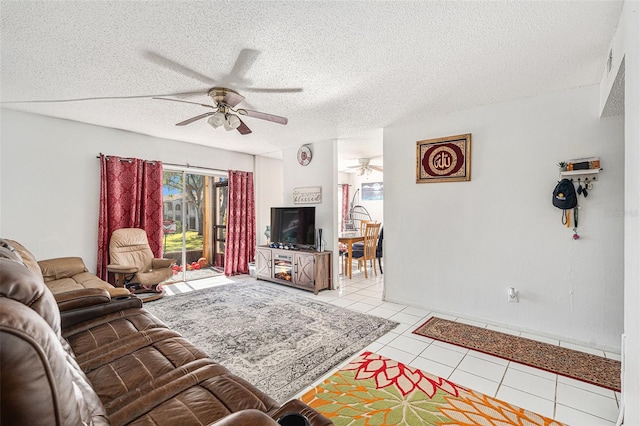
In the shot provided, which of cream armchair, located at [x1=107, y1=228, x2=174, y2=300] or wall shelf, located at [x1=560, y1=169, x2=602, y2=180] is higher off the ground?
wall shelf, located at [x1=560, y1=169, x2=602, y2=180]

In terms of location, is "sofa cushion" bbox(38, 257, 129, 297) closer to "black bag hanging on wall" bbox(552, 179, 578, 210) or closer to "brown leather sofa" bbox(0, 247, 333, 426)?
"brown leather sofa" bbox(0, 247, 333, 426)

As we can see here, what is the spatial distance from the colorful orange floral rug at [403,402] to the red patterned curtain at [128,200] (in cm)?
384

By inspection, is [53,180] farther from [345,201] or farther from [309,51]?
[345,201]

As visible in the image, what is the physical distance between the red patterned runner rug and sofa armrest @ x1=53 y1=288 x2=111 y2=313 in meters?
2.89

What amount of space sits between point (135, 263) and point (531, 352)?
5.00 m

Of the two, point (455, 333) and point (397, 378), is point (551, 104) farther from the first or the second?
point (397, 378)

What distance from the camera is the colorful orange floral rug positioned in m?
1.82

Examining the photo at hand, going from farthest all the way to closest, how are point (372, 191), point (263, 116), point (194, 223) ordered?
1. point (372, 191)
2. point (194, 223)
3. point (263, 116)

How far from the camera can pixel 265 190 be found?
6590 millimetres

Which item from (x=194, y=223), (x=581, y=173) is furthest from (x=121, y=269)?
(x=581, y=173)

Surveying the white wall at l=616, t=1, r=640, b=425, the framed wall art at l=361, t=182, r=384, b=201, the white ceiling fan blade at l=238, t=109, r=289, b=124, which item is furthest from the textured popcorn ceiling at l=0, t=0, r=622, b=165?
the framed wall art at l=361, t=182, r=384, b=201

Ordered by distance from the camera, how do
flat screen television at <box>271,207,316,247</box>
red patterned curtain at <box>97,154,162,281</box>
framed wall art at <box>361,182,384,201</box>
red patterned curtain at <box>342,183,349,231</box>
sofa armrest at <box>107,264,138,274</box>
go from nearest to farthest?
sofa armrest at <box>107,264,138,274</box>
red patterned curtain at <box>97,154,162,281</box>
flat screen television at <box>271,207,316,247</box>
framed wall art at <box>361,182,384,201</box>
red patterned curtain at <box>342,183,349,231</box>

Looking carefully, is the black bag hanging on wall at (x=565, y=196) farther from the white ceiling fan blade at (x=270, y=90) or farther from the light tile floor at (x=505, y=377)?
the white ceiling fan blade at (x=270, y=90)

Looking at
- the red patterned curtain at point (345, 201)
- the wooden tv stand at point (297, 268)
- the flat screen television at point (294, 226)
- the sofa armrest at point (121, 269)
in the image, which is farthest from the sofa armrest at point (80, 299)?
the red patterned curtain at point (345, 201)
